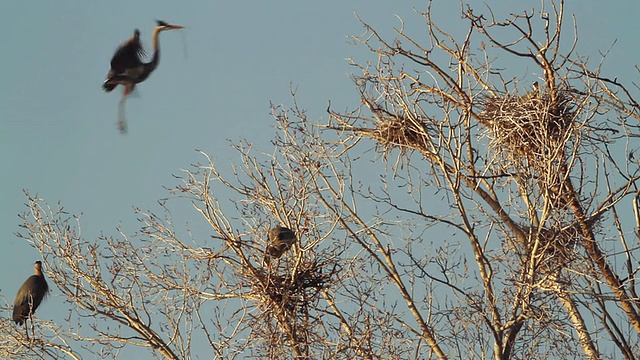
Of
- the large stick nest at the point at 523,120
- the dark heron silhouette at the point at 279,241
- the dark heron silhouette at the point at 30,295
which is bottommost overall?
the dark heron silhouette at the point at 279,241

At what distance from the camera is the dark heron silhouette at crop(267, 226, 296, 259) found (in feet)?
41.0

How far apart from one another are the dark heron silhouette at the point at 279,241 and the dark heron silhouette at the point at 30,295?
9.06 ft

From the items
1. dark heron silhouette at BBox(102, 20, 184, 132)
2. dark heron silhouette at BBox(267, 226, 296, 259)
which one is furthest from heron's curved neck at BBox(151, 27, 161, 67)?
dark heron silhouette at BBox(267, 226, 296, 259)

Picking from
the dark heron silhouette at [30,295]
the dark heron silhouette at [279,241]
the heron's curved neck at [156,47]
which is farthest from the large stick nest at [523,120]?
the dark heron silhouette at [30,295]

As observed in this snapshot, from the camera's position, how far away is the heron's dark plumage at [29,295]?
14.3 metres

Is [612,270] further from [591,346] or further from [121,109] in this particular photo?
[121,109]

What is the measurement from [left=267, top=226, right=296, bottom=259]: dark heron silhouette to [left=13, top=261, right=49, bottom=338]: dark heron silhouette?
276 cm

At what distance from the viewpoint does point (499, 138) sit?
511 inches

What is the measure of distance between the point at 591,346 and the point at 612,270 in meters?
0.72

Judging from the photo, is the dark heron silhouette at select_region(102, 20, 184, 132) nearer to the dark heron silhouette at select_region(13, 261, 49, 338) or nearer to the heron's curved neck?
the heron's curved neck

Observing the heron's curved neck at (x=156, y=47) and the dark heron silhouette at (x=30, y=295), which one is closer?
the heron's curved neck at (x=156, y=47)

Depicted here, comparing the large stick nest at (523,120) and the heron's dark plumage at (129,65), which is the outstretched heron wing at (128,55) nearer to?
the heron's dark plumage at (129,65)

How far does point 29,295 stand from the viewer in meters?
14.8

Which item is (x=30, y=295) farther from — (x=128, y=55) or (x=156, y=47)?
(x=128, y=55)
